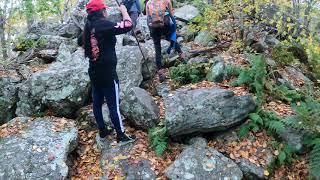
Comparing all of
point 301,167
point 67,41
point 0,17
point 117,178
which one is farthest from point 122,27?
point 0,17

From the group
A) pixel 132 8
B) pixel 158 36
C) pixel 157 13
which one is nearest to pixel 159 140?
pixel 158 36

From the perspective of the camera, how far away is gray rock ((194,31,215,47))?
12.0 m

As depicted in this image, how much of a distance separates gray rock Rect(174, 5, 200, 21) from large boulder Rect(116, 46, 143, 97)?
A: 533 cm

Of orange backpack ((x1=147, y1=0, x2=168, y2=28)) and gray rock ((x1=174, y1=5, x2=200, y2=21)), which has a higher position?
orange backpack ((x1=147, y1=0, x2=168, y2=28))

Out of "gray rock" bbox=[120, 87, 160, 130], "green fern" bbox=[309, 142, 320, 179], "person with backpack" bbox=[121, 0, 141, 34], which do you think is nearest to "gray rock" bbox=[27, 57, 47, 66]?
"person with backpack" bbox=[121, 0, 141, 34]

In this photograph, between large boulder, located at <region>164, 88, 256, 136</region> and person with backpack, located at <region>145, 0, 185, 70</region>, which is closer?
large boulder, located at <region>164, 88, 256, 136</region>

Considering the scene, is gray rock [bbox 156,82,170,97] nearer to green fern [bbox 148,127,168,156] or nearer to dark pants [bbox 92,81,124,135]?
green fern [bbox 148,127,168,156]

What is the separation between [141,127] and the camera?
8.15m

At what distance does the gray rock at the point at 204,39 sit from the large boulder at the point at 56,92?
174 inches

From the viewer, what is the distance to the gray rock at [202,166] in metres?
6.73

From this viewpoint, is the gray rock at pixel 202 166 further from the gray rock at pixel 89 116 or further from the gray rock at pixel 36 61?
the gray rock at pixel 36 61

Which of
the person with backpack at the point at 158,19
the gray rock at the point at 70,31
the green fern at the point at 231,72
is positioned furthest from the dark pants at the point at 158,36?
the gray rock at the point at 70,31

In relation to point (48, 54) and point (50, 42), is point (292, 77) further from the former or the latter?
point (50, 42)

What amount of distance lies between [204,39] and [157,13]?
3140 millimetres
